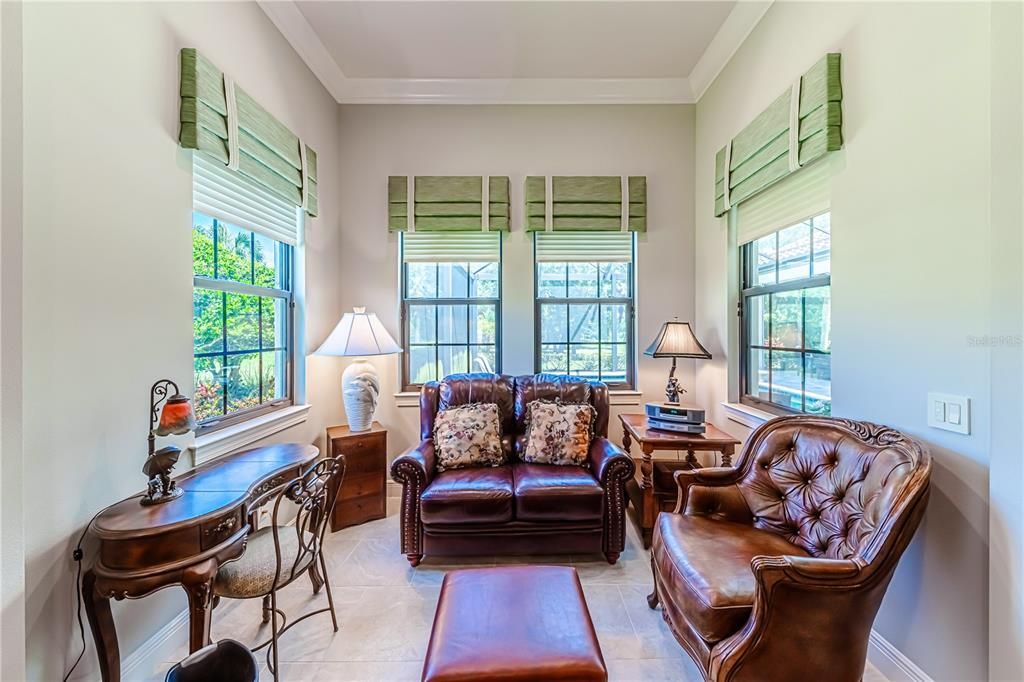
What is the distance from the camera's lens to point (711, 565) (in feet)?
4.71

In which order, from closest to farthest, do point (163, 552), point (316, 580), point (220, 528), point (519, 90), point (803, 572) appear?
point (803, 572)
point (163, 552)
point (220, 528)
point (316, 580)
point (519, 90)

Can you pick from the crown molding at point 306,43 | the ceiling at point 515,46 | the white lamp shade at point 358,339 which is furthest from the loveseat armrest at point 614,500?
the crown molding at point 306,43

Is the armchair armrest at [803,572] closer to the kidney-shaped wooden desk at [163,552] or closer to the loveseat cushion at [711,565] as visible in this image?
the loveseat cushion at [711,565]

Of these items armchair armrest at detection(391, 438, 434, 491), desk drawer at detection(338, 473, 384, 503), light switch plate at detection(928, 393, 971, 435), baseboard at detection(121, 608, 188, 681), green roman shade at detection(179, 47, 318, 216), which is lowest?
baseboard at detection(121, 608, 188, 681)

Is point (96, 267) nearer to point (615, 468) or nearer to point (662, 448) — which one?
point (615, 468)

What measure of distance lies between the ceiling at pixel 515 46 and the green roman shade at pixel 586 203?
0.63m

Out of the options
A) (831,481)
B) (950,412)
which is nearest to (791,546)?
(831,481)

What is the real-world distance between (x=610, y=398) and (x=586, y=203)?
1.58m

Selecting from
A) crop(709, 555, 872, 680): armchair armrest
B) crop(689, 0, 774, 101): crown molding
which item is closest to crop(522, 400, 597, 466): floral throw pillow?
crop(709, 555, 872, 680): armchair armrest

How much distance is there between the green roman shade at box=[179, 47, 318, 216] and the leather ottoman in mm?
2186

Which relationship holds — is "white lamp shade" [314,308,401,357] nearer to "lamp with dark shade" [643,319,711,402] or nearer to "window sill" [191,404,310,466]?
"window sill" [191,404,310,466]

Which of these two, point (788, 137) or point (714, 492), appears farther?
point (788, 137)

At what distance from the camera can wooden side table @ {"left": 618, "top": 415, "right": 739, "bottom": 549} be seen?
2359mm

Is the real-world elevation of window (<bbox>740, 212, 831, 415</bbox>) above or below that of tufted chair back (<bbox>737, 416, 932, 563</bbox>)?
above
